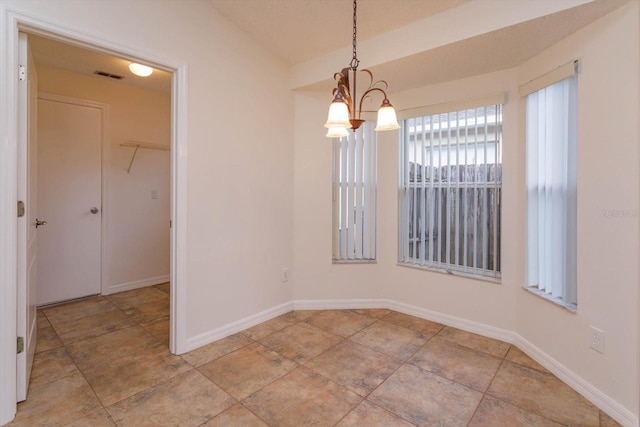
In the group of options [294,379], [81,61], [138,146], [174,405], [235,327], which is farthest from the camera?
[138,146]

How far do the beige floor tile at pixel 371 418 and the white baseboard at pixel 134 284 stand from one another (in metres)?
3.31

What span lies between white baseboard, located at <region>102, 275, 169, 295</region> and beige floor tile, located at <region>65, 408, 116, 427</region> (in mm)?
2385

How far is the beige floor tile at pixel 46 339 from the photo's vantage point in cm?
234

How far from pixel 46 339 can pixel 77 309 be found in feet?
2.43

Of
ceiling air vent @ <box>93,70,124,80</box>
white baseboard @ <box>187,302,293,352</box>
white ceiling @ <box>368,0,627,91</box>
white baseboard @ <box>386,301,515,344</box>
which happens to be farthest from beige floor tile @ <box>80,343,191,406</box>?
ceiling air vent @ <box>93,70,124,80</box>

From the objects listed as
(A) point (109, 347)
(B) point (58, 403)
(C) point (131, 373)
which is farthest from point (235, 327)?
(B) point (58, 403)

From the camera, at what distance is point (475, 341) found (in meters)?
2.54

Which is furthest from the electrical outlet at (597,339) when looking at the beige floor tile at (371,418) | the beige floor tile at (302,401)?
the beige floor tile at (302,401)

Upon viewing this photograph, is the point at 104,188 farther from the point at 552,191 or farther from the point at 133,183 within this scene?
the point at 552,191

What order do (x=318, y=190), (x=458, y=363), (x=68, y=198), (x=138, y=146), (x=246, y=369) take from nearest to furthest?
(x=246, y=369) → (x=458, y=363) → (x=318, y=190) → (x=68, y=198) → (x=138, y=146)

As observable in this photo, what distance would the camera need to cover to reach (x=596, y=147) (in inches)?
71.7

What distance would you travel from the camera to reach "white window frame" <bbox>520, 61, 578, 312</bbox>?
2.02 m

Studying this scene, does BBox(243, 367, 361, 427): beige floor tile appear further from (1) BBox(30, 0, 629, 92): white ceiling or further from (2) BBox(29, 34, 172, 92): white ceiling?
(2) BBox(29, 34, 172, 92): white ceiling

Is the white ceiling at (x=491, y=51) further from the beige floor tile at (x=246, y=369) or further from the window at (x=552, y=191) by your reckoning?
the beige floor tile at (x=246, y=369)
